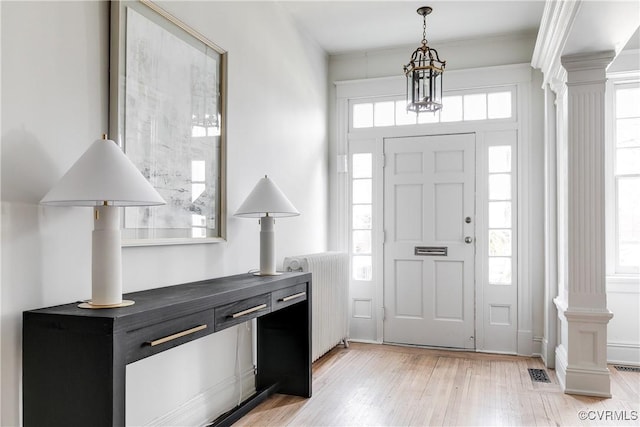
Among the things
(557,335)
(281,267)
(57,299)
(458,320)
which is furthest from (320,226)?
(57,299)

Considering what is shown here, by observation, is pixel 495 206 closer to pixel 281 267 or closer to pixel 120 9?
pixel 281 267

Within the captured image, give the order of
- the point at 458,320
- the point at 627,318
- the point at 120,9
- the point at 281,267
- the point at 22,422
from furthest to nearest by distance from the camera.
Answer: the point at 458,320, the point at 627,318, the point at 281,267, the point at 120,9, the point at 22,422

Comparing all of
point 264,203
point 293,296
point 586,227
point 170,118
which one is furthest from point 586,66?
point 170,118

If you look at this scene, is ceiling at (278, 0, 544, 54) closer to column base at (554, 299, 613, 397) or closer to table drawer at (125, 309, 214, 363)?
column base at (554, 299, 613, 397)

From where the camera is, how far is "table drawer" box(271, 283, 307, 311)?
271 centimetres

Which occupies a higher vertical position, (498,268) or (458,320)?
(498,268)

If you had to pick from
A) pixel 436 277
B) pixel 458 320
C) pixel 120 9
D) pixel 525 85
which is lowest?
pixel 458 320

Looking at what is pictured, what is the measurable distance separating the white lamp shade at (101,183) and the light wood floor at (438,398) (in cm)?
160

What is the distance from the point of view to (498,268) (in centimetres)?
438

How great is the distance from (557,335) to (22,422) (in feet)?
11.8

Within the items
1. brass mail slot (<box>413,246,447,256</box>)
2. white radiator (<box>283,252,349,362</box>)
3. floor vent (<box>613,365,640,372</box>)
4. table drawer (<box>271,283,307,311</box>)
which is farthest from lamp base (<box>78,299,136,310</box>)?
floor vent (<box>613,365,640,372</box>)

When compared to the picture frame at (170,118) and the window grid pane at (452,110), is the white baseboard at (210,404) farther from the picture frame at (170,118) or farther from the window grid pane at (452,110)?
the window grid pane at (452,110)

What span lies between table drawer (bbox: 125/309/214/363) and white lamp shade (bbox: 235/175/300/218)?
86 centimetres

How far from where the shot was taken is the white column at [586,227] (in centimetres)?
328
